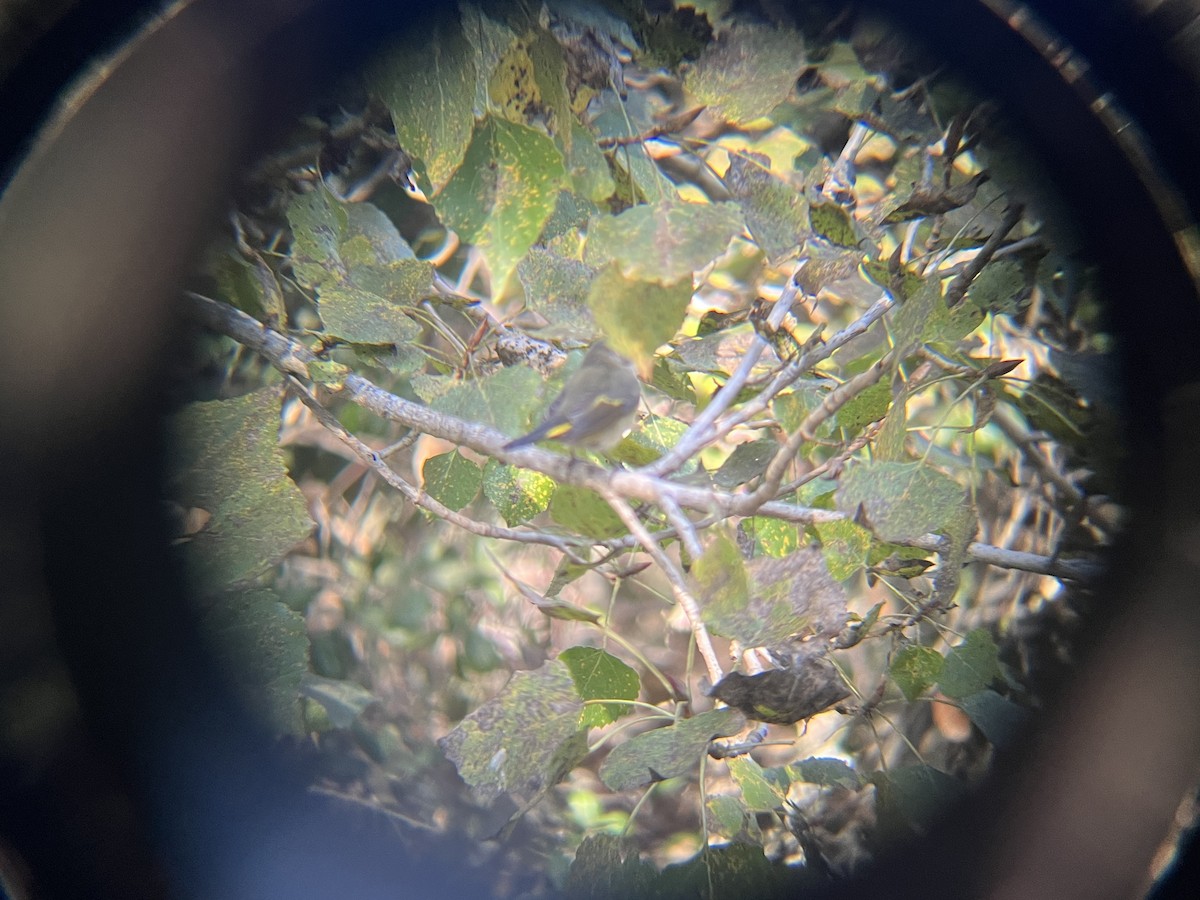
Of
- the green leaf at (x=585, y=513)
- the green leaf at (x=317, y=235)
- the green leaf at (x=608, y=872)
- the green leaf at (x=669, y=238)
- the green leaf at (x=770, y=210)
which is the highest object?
the green leaf at (x=770, y=210)

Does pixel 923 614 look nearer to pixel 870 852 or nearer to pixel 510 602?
pixel 870 852

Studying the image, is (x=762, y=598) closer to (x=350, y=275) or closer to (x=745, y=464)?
(x=745, y=464)

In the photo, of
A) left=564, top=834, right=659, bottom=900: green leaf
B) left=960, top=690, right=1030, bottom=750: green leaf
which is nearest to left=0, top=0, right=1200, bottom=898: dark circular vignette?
left=960, top=690, right=1030, bottom=750: green leaf

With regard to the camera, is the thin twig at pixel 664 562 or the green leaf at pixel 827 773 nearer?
the thin twig at pixel 664 562

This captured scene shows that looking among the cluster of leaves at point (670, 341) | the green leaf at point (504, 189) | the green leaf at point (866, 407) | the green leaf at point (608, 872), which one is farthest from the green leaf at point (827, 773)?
the green leaf at point (504, 189)

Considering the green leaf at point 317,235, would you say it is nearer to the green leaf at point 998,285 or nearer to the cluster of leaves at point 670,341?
the cluster of leaves at point 670,341

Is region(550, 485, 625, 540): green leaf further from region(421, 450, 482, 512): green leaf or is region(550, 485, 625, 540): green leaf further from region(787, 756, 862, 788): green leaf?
region(787, 756, 862, 788): green leaf
